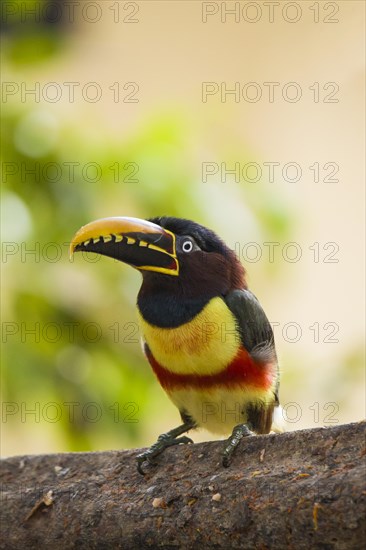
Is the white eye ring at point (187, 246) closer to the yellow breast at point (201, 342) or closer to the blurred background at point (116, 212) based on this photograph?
the yellow breast at point (201, 342)

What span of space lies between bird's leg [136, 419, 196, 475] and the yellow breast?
0.16 meters

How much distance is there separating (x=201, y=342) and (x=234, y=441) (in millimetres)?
240

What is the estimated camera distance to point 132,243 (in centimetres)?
192

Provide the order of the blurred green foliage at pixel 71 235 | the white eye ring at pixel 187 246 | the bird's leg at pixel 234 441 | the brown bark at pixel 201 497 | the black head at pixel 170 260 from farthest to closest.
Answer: the blurred green foliage at pixel 71 235, the white eye ring at pixel 187 246, the black head at pixel 170 260, the bird's leg at pixel 234 441, the brown bark at pixel 201 497

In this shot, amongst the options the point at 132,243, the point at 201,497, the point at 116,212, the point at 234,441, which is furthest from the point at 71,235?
the point at 201,497

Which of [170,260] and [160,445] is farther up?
[170,260]

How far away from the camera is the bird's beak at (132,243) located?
Answer: 189 centimetres

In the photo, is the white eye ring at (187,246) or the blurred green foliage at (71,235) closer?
the white eye ring at (187,246)

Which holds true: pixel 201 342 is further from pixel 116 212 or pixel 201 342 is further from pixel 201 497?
pixel 116 212

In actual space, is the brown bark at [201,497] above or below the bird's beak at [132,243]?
below

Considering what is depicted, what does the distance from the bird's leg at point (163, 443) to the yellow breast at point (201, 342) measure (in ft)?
0.52

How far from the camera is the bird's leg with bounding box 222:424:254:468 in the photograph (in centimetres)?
179

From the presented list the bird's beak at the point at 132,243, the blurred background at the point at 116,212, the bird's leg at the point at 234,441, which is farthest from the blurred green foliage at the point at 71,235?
the bird's leg at the point at 234,441

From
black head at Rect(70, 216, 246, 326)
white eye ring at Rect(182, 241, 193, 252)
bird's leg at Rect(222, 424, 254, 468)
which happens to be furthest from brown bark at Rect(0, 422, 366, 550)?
white eye ring at Rect(182, 241, 193, 252)
